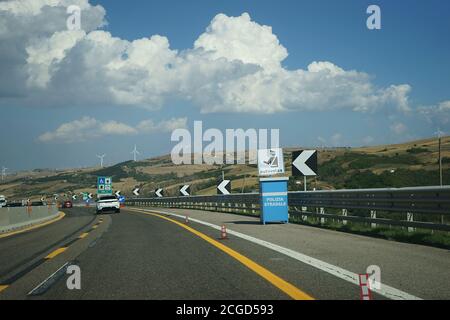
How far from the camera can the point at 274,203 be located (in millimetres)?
20172

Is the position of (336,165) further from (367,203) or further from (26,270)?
(26,270)

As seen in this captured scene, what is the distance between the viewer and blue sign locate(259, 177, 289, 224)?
66.1 feet

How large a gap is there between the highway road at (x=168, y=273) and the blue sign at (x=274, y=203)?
654 cm

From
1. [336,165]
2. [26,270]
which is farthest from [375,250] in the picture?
[336,165]

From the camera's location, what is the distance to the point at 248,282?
7770mm

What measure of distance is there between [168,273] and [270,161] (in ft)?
54.7

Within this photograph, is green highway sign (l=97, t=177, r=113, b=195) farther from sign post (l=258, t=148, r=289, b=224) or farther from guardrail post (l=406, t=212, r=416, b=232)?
guardrail post (l=406, t=212, r=416, b=232)

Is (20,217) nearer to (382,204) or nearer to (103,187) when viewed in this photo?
(382,204)

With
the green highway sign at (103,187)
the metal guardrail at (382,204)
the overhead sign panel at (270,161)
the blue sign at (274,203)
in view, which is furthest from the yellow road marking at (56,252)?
the green highway sign at (103,187)

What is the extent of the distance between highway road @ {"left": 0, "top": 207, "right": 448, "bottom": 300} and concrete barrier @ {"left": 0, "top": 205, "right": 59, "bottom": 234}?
31.0 ft

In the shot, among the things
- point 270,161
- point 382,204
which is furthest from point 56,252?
point 270,161

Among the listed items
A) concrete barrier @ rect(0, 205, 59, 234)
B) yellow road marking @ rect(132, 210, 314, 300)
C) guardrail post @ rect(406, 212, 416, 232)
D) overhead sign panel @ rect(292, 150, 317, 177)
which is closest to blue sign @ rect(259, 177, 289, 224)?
overhead sign panel @ rect(292, 150, 317, 177)

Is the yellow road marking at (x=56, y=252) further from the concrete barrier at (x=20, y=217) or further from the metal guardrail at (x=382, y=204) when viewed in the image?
the concrete barrier at (x=20, y=217)

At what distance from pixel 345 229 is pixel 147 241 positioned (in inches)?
231
